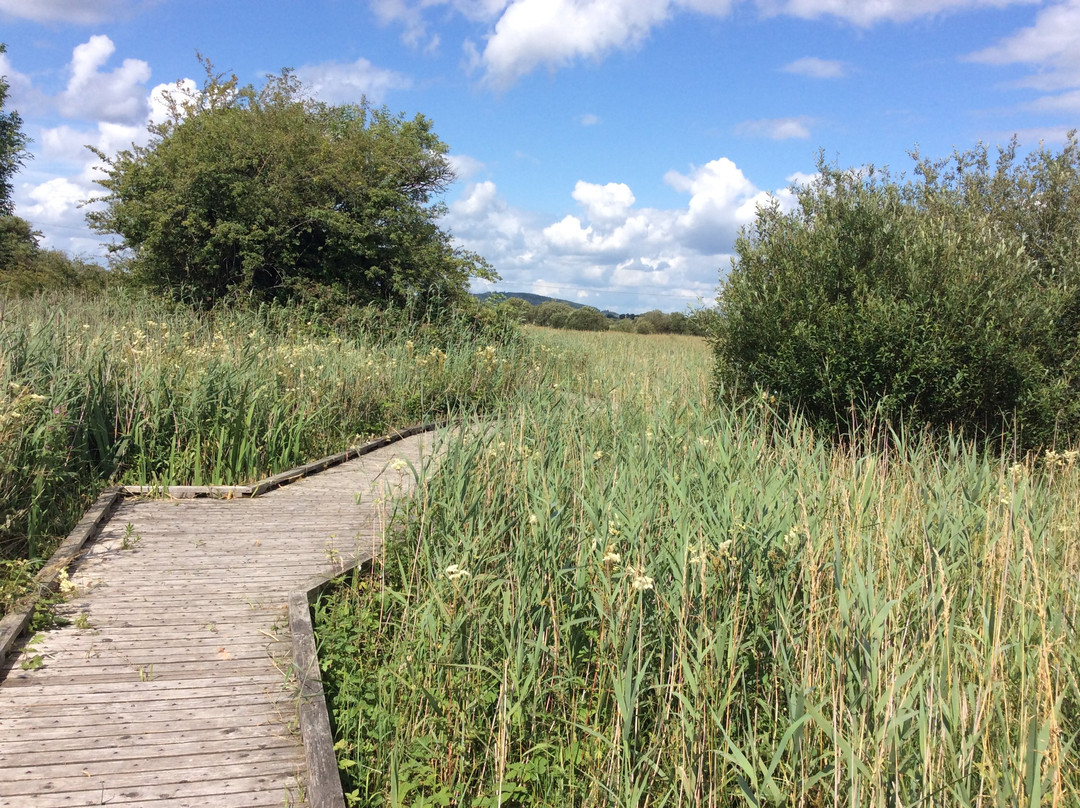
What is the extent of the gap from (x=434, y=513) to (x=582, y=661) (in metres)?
1.74

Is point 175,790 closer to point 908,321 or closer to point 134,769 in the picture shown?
point 134,769

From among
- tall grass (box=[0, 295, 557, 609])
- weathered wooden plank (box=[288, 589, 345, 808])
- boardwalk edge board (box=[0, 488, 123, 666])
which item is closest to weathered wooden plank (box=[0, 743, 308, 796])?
weathered wooden plank (box=[288, 589, 345, 808])

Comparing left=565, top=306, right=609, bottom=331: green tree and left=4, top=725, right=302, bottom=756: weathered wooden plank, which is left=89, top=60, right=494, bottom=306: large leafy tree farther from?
left=565, top=306, right=609, bottom=331: green tree

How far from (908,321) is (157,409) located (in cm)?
740

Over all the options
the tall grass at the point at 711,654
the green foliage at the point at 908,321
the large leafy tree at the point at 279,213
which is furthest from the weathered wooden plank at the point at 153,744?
the large leafy tree at the point at 279,213

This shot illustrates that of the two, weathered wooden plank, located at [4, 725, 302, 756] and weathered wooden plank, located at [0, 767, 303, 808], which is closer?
weathered wooden plank, located at [0, 767, 303, 808]

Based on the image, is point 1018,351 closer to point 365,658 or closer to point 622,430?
point 622,430

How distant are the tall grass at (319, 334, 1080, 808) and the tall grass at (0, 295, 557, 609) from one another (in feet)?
6.65

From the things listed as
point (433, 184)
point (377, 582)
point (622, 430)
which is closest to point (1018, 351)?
point (622, 430)

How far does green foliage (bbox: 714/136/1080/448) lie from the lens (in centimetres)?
770

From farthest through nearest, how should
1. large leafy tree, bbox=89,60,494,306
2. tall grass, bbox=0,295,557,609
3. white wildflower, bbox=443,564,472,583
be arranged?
large leafy tree, bbox=89,60,494,306 < tall grass, bbox=0,295,557,609 < white wildflower, bbox=443,564,472,583

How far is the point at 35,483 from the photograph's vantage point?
16.5ft

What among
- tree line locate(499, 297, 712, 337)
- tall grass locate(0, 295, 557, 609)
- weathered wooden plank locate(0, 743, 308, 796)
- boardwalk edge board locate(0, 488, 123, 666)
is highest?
tree line locate(499, 297, 712, 337)

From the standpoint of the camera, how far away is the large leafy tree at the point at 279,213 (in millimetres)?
13812
